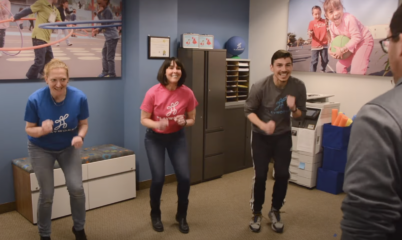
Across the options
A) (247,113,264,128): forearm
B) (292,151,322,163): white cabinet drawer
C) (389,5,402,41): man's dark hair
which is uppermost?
(389,5,402,41): man's dark hair

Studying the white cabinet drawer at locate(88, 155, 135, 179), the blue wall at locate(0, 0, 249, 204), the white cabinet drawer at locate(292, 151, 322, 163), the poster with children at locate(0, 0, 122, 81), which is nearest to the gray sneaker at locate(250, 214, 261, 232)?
the white cabinet drawer at locate(292, 151, 322, 163)

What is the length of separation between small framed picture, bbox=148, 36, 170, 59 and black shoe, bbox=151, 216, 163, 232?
5.87 ft

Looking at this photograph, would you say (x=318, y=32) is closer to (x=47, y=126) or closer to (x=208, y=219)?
(x=208, y=219)

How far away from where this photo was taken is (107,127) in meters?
4.00

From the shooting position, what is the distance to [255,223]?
3.11m

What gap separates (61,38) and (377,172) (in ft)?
11.1

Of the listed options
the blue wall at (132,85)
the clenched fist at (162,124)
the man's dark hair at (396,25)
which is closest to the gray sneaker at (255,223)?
the clenched fist at (162,124)

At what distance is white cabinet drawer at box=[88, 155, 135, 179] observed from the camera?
342cm

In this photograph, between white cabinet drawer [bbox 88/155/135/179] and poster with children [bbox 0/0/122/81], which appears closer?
poster with children [bbox 0/0/122/81]

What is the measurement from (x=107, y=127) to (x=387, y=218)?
11.5 ft

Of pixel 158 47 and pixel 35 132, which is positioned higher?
pixel 158 47

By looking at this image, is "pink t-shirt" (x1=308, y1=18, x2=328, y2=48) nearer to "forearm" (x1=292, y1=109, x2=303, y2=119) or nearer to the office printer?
the office printer

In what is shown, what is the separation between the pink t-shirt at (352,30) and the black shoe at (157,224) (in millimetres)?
2965

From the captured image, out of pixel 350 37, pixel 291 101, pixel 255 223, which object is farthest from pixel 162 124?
pixel 350 37
